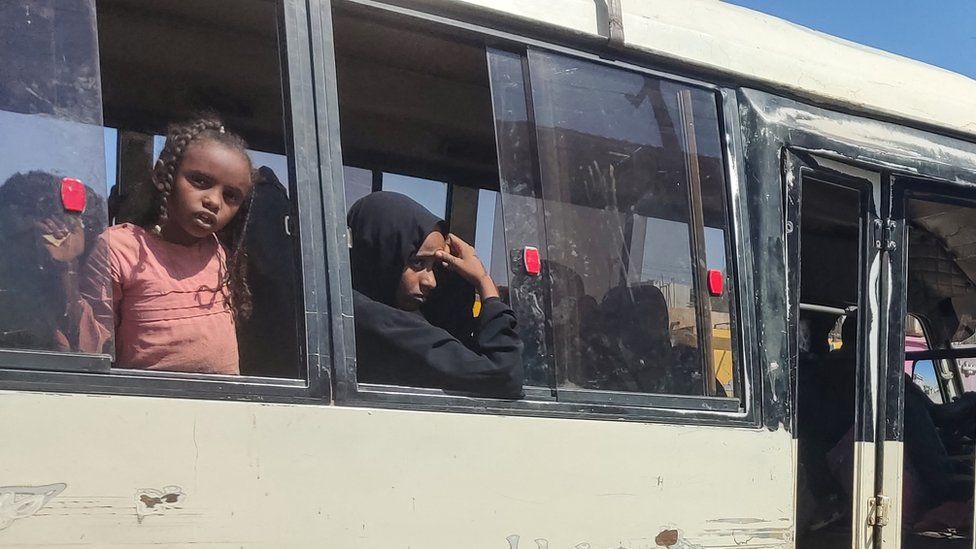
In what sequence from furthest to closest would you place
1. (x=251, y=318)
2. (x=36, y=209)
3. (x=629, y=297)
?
(x=629, y=297) → (x=251, y=318) → (x=36, y=209)

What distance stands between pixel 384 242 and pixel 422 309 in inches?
10.5

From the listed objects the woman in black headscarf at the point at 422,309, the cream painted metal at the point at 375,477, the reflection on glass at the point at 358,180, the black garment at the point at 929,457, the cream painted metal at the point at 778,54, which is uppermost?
the cream painted metal at the point at 778,54

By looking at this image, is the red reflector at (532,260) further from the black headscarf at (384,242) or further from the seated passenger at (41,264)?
the seated passenger at (41,264)

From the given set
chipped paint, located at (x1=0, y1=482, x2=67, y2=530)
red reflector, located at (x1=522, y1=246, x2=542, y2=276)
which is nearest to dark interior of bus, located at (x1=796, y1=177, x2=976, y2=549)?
red reflector, located at (x1=522, y1=246, x2=542, y2=276)

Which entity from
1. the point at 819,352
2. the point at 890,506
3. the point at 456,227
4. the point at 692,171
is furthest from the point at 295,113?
the point at 819,352

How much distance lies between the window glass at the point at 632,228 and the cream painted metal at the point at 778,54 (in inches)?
4.5

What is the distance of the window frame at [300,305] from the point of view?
6.43 feet

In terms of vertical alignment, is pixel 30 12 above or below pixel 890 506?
above

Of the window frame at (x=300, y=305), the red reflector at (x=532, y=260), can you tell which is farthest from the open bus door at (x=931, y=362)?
the window frame at (x=300, y=305)

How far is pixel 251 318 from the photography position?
2.55 metres

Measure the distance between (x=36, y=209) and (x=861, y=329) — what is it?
7.86 ft

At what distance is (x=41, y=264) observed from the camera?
6.47 feet

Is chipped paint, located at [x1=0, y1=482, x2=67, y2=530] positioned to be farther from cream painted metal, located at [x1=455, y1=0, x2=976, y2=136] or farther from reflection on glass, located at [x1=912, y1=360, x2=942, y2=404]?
reflection on glass, located at [x1=912, y1=360, x2=942, y2=404]

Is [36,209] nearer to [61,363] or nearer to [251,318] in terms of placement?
[61,363]
